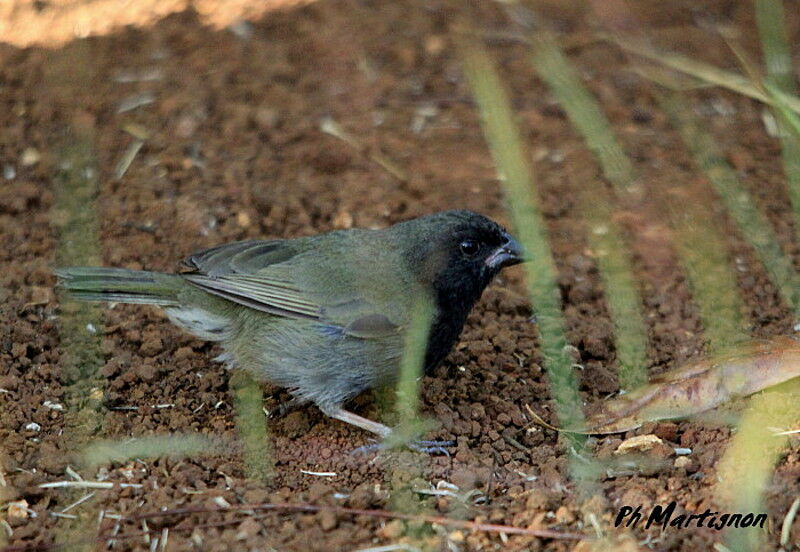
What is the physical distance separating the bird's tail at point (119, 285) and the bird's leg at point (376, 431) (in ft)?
3.25

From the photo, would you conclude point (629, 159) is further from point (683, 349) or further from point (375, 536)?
point (375, 536)

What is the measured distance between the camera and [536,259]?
564 cm

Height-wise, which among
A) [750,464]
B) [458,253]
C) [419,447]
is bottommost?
[419,447]

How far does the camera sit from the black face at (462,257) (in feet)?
18.4

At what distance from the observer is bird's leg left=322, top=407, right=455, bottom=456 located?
516 cm

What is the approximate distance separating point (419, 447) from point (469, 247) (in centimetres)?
107

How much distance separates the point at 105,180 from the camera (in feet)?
23.2

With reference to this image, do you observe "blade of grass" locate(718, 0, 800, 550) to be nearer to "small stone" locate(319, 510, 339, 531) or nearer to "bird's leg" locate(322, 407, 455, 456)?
"bird's leg" locate(322, 407, 455, 456)

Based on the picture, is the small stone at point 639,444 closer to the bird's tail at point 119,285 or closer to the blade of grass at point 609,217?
the blade of grass at point 609,217

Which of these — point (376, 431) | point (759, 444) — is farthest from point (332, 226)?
point (759, 444)

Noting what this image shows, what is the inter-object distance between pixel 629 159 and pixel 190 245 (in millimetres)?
2949

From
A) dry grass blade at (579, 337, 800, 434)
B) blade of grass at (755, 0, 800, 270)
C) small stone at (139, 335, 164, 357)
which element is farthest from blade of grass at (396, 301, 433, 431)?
blade of grass at (755, 0, 800, 270)

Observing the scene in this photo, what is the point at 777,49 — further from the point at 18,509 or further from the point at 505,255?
the point at 18,509

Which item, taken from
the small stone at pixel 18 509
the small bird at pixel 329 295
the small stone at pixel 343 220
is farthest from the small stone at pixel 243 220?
the small stone at pixel 18 509
